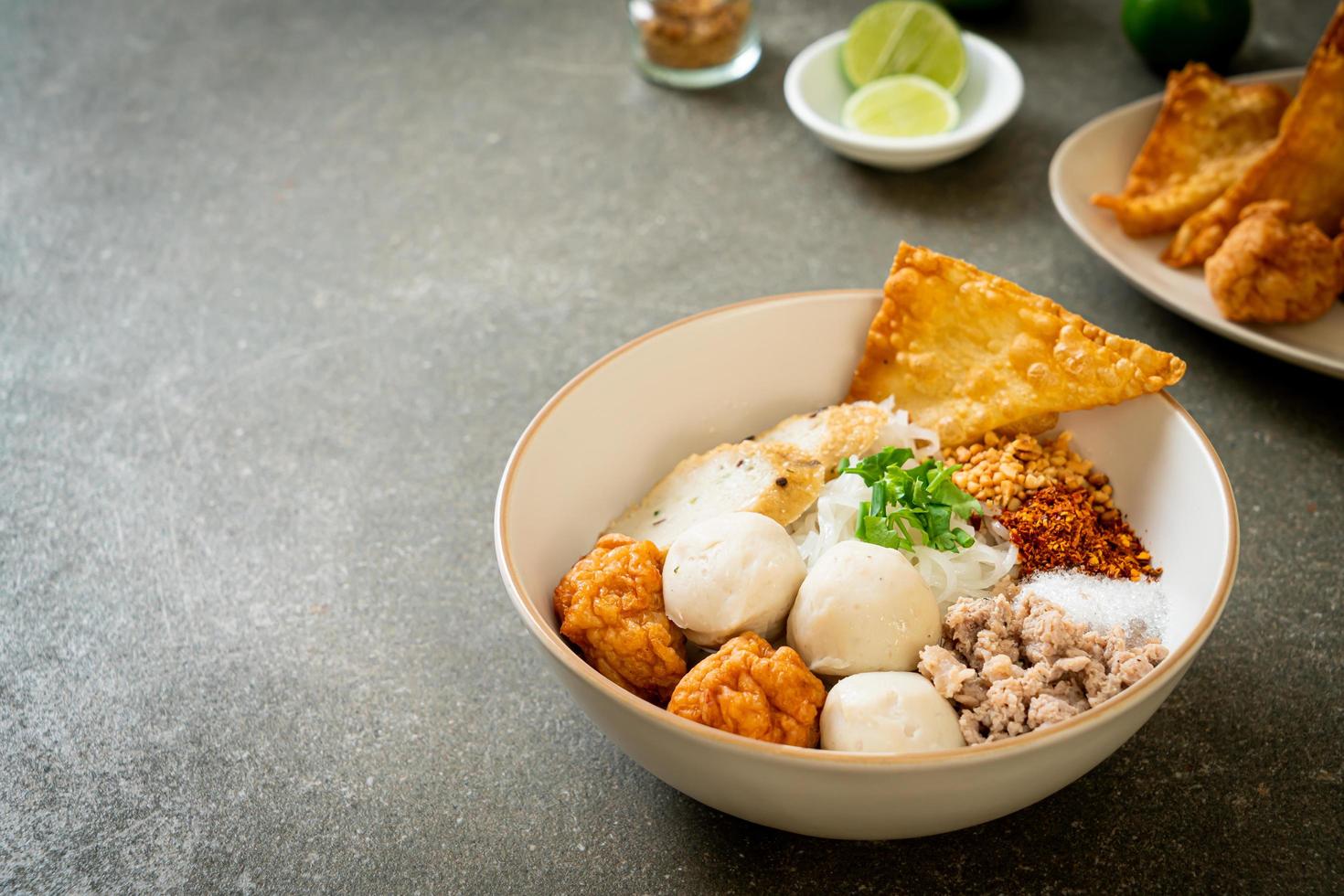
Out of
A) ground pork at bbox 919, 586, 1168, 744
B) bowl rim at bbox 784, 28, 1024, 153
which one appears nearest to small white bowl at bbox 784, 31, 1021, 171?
bowl rim at bbox 784, 28, 1024, 153

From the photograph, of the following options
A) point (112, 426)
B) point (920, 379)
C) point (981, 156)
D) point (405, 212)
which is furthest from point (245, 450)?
point (981, 156)

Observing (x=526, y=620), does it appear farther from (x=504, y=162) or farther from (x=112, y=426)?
(x=504, y=162)

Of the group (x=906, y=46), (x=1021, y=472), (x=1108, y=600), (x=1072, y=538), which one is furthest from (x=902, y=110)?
(x=1108, y=600)

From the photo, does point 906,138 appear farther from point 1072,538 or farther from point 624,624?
point 624,624

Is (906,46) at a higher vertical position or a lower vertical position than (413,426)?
higher

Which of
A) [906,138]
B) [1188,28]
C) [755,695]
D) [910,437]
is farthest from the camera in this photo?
[1188,28]
